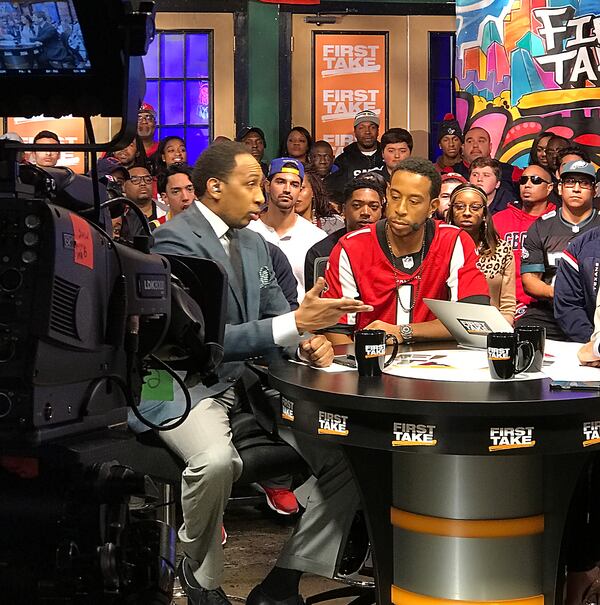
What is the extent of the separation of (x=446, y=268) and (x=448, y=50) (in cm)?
657

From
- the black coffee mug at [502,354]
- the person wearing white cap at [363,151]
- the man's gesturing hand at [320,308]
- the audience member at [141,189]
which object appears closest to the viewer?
the black coffee mug at [502,354]

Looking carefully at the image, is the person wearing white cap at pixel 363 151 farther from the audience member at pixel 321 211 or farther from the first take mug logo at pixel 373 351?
the first take mug logo at pixel 373 351

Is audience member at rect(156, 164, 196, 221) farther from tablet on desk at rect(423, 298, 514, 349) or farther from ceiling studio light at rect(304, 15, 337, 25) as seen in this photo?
ceiling studio light at rect(304, 15, 337, 25)

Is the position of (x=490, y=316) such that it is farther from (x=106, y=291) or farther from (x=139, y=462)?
(x=106, y=291)

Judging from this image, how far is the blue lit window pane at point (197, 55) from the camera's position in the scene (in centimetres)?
934

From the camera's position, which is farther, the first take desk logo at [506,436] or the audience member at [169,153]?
the audience member at [169,153]

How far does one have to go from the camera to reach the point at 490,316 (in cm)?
280

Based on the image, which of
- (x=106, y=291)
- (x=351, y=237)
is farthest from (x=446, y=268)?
(x=106, y=291)

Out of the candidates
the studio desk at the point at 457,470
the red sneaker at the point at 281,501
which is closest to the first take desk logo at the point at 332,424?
the studio desk at the point at 457,470

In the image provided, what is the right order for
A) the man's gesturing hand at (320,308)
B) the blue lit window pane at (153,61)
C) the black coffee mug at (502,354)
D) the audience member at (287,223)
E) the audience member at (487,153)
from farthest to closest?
1. the blue lit window pane at (153,61)
2. the audience member at (487,153)
3. the audience member at (287,223)
4. the man's gesturing hand at (320,308)
5. the black coffee mug at (502,354)

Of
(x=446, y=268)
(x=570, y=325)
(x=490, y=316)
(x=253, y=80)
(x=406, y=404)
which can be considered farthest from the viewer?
(x=253, y=80)

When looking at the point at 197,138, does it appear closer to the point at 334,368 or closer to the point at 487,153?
the point at 487,153

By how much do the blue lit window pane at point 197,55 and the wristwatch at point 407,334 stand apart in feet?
21.7

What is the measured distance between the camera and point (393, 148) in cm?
796
